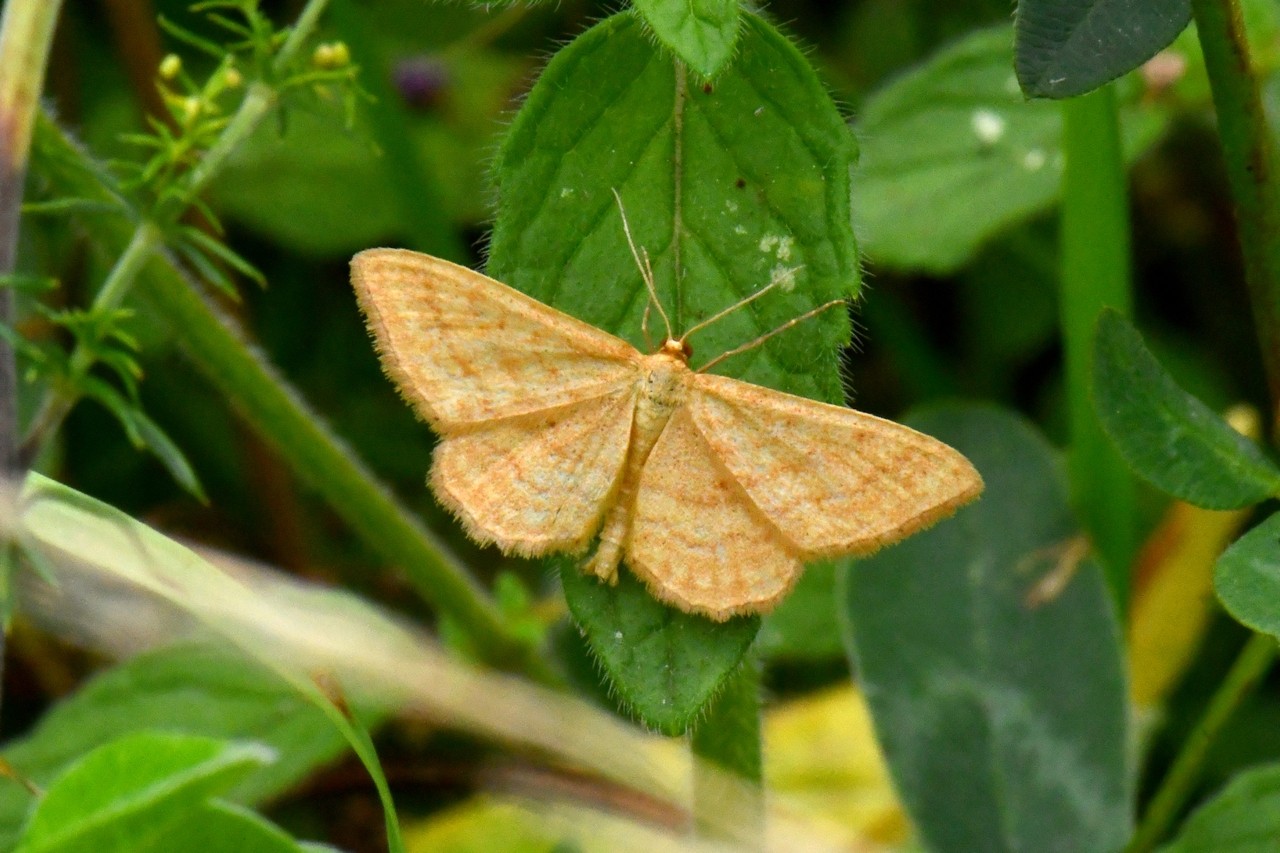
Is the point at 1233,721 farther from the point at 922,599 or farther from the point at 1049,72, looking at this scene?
the point at 1049,72

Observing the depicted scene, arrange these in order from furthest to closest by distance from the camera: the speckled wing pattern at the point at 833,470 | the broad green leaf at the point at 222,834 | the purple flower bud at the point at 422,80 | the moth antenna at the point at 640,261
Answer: the purple flower bud at the point at 422,80, the speckled wing pattern at the point at 833,470, the moth antenna at the point at 640,261, the broad green leaf at the point at 222,834

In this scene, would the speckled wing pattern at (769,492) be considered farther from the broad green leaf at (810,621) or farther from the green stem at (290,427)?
the broad green leaf at (810,621)

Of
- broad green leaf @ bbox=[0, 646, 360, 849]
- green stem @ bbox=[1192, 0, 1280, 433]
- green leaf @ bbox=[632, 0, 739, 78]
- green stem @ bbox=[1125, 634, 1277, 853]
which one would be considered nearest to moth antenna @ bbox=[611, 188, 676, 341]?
green leaf @ bbox=[632, 0, 739, 78]

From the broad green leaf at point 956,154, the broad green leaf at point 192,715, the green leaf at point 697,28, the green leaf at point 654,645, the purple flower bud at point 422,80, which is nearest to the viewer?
the green leaf at point 697,28

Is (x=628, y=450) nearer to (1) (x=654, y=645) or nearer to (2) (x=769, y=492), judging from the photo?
(2) (x=769, y=492)

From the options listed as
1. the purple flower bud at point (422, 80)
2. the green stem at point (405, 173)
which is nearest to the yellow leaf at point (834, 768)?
the green stem at point (405, 173)

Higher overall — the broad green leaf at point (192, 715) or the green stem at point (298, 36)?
the green stem at point (298, 36)

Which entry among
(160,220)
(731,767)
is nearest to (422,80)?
(160,220)

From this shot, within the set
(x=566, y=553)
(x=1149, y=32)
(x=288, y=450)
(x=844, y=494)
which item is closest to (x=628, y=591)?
(x=566, y=553)
